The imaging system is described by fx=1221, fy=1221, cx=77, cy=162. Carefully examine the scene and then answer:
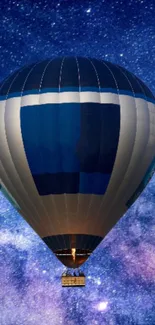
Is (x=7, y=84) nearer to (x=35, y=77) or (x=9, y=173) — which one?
(x=35, y=77)

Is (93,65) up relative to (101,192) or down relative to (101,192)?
up

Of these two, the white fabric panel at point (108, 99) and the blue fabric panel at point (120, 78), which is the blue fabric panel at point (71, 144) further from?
the blue fabric panel at point (120, 78)

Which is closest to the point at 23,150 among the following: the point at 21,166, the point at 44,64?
the point at 21,166

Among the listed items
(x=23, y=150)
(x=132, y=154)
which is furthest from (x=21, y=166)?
(x=132, y=154)

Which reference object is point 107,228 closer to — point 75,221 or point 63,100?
point 75,221

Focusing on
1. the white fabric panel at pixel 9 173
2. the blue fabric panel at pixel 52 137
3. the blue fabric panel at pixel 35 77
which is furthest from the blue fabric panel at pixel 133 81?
the white fabric panel at pixel 9 173

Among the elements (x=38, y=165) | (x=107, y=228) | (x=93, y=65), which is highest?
(x=93, y=65)
